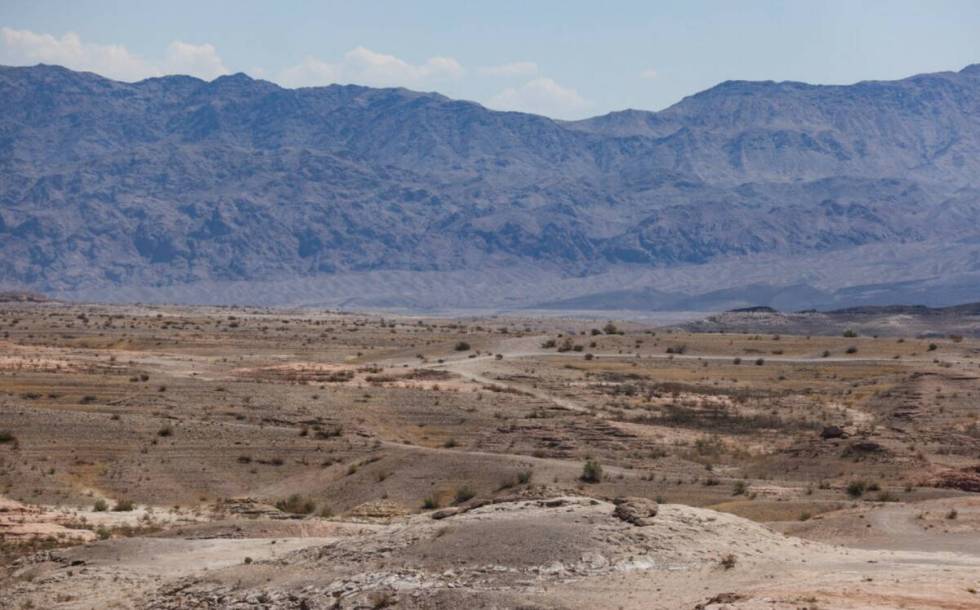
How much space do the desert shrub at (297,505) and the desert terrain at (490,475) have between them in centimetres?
10

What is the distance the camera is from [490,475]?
131 ft

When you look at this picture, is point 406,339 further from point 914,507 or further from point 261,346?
point 914,507

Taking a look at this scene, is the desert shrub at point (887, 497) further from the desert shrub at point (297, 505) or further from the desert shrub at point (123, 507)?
the desert shrub at point (123, 507)

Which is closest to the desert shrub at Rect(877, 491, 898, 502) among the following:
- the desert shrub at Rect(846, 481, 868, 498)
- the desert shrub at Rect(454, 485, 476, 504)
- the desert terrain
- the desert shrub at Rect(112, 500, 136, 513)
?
the desert terrain

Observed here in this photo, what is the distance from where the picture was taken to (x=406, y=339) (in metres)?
99.2

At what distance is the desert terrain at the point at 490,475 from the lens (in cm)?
2345

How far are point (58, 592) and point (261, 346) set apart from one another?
6393 centimetres

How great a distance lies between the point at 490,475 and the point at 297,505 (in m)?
5.09

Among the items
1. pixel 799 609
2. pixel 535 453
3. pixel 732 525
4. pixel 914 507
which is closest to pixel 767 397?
pixel 535 453

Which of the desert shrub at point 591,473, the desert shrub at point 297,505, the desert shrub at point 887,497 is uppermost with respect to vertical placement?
the desert shrub at point 591,473

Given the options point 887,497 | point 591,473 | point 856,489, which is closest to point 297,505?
point 591,473

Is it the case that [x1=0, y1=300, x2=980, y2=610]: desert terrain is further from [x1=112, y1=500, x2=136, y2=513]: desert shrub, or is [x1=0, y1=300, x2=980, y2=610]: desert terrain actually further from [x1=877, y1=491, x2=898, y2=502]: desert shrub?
[x1=877, y1=491, x2=898, y2=502]: desert shrub

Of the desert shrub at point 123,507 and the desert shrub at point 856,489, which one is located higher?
the desert shrub at point 123,507

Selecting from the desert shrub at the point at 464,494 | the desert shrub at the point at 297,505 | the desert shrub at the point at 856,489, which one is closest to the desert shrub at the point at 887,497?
the desert shrub at the point at 856,489
